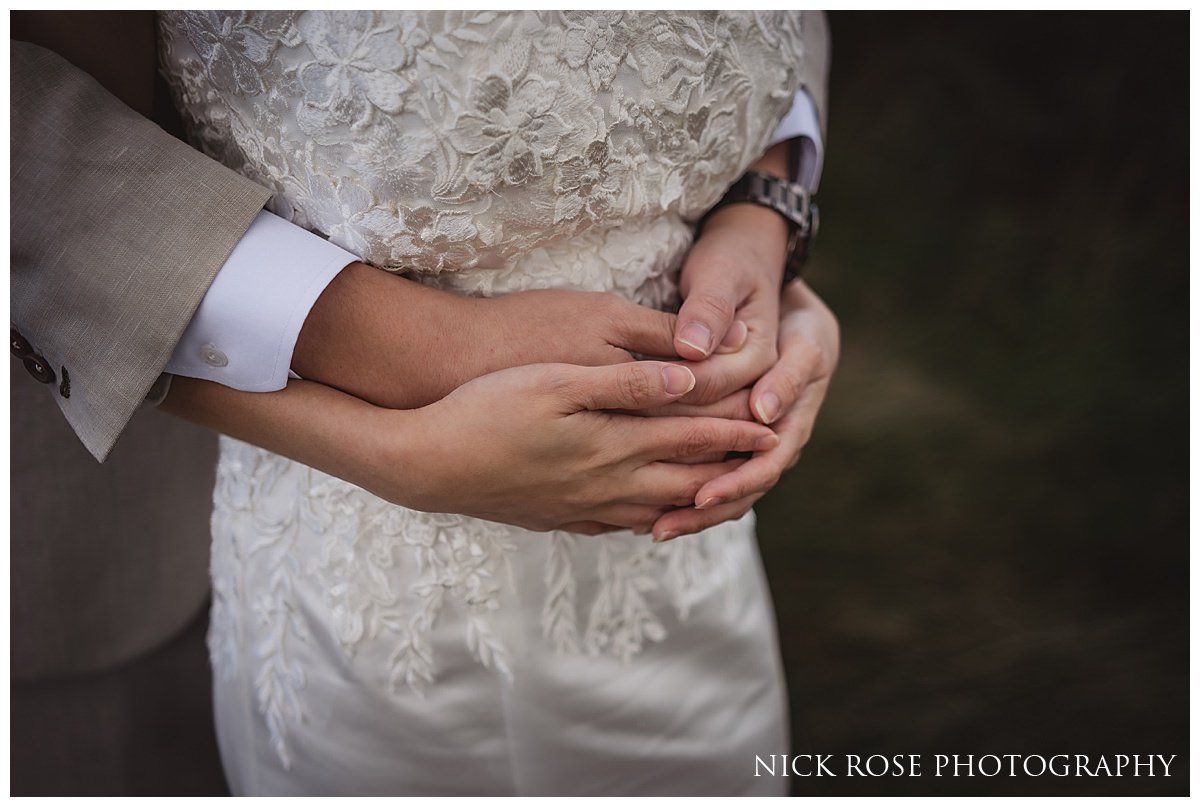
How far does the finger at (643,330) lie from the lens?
79 centimetres

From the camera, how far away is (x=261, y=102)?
714 millimetres

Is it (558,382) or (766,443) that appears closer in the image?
(558,382)

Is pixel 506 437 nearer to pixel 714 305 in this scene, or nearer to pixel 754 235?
pixel 714 305

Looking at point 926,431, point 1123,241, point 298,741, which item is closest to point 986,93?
point 1123,241

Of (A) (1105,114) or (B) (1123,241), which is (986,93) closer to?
(A) (1105,114)

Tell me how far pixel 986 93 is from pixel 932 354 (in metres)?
0.91

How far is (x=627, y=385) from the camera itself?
0.74 meters

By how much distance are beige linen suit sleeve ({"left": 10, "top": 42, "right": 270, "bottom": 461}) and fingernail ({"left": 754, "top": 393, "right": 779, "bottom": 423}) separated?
1.61 ft

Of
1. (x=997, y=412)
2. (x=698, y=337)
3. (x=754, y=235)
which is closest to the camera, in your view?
(x=698, y=337)

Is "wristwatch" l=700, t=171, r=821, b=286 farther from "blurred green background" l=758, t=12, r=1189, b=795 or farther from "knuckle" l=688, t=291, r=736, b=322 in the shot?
"blurred green background" l=758, t=12, r=1189, b=795

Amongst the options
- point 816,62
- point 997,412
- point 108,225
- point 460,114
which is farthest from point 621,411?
point 997,412

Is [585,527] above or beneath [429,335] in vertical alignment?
beneath

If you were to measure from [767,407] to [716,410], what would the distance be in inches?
2.0

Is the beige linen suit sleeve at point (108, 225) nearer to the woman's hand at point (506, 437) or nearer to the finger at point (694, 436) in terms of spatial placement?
the woman's hand at point (506, 437)
